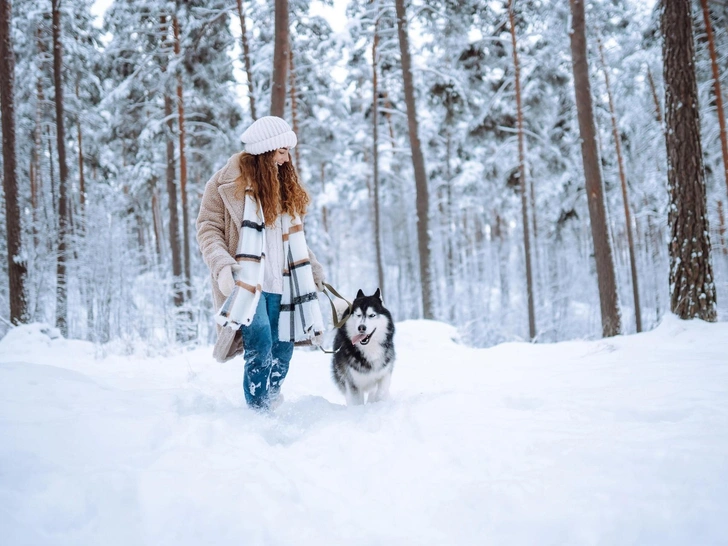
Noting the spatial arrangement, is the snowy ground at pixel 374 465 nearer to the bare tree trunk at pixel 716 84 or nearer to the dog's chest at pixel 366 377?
the dog's chest at pixel 366 377

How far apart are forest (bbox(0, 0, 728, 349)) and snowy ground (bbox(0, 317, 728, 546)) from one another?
12.8 feet

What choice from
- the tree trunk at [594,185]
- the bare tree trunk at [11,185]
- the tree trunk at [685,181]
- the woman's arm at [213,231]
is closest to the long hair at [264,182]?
the woman's arm at [213,231]

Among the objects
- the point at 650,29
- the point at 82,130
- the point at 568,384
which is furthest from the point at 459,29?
the point at 82,130

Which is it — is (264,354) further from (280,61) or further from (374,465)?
(280,61)

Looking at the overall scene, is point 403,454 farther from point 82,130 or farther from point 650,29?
point 82,130

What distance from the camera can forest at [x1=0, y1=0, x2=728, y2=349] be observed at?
7.67 metres

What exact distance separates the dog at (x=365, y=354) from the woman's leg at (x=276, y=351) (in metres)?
0.69

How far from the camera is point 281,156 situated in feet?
10.0

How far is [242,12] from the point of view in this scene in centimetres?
1045

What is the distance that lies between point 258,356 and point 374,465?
114cm

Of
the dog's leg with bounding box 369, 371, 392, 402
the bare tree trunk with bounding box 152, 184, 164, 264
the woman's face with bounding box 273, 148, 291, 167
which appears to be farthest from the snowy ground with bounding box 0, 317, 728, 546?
the bare tree trunk with bounding box 152, 184, 164, 264

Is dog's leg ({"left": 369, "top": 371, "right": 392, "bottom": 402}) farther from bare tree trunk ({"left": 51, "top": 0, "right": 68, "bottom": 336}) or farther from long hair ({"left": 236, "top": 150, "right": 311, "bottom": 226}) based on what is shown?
bare tree trunk ({"left": 51, "top": 0, "right": 68, "bottom": 336})

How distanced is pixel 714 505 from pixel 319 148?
1594cm

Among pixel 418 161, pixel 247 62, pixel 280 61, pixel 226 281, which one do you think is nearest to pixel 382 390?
pixel 226 281
